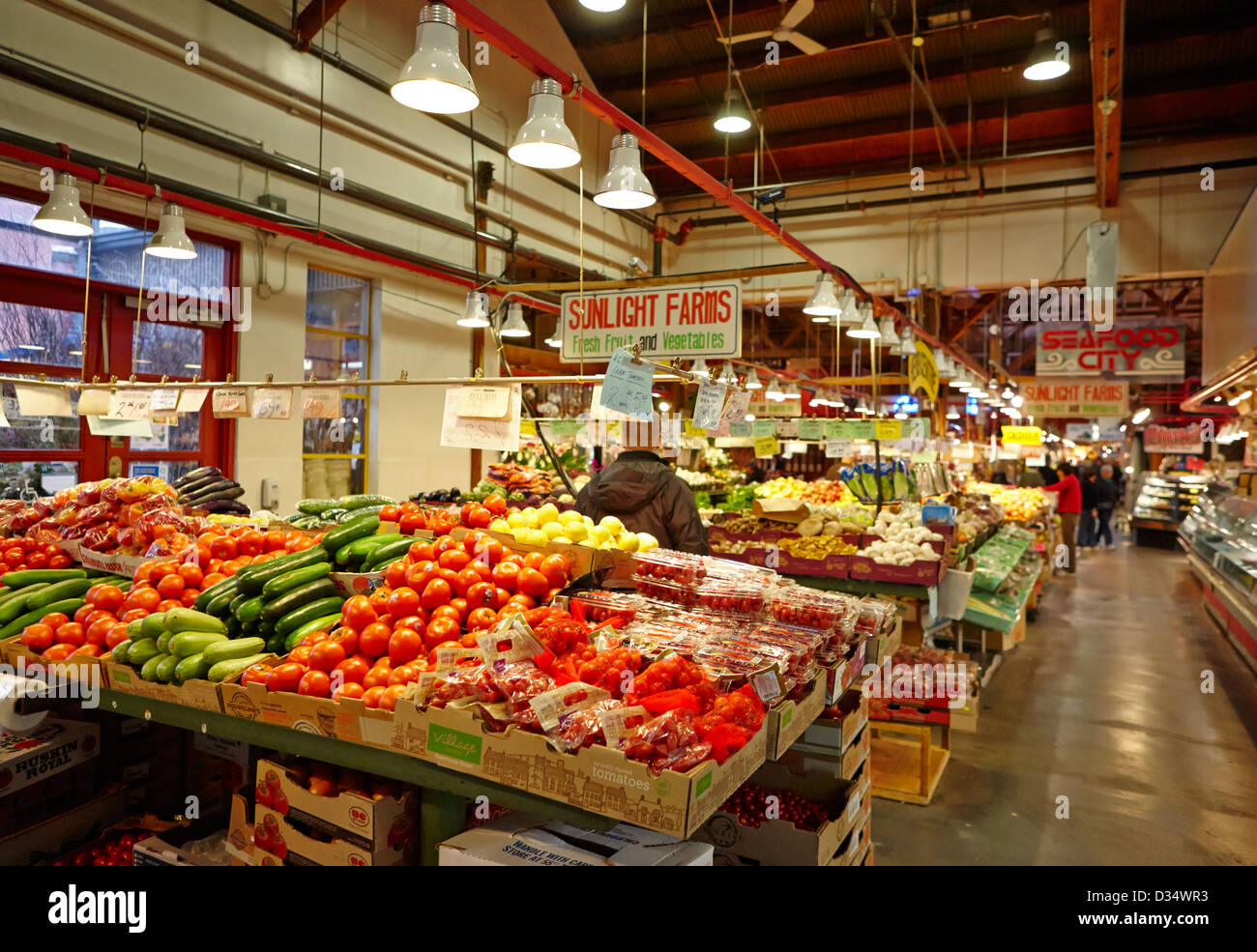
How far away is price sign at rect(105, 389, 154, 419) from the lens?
4.39 metres

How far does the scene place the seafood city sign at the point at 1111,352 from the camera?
11.9m

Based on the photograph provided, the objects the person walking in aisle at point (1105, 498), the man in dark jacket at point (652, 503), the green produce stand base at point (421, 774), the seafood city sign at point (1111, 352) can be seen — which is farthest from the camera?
the person walking in aisle at point (1105, 498)

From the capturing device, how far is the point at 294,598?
276 cm

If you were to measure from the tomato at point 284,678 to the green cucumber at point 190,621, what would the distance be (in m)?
0.50

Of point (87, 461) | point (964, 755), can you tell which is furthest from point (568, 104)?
point (964, 755)

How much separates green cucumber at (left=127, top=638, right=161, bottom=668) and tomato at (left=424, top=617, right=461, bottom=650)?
973 millimetres

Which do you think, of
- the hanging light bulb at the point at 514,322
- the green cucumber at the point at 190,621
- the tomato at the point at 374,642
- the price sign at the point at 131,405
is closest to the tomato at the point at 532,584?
the tomato at the point at 374,642

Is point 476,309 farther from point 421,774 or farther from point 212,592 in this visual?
point 421,774

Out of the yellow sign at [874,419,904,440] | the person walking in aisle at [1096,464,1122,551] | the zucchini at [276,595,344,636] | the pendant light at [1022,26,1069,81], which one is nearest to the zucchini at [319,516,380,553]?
the zucchini at [276,595,344,636]

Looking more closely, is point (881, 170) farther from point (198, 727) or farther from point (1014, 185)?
point (198, 727)

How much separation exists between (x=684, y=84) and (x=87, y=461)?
331 inches

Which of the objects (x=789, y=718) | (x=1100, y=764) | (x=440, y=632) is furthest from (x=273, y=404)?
(x=1100, y=764)

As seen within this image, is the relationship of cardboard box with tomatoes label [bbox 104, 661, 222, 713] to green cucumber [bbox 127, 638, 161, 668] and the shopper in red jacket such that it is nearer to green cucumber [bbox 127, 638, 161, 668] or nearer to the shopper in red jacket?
green cucumber [bbox 127, 638, 161, 668]

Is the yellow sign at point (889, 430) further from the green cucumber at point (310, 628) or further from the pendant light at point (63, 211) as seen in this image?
the pendant light at point (63, 211)
